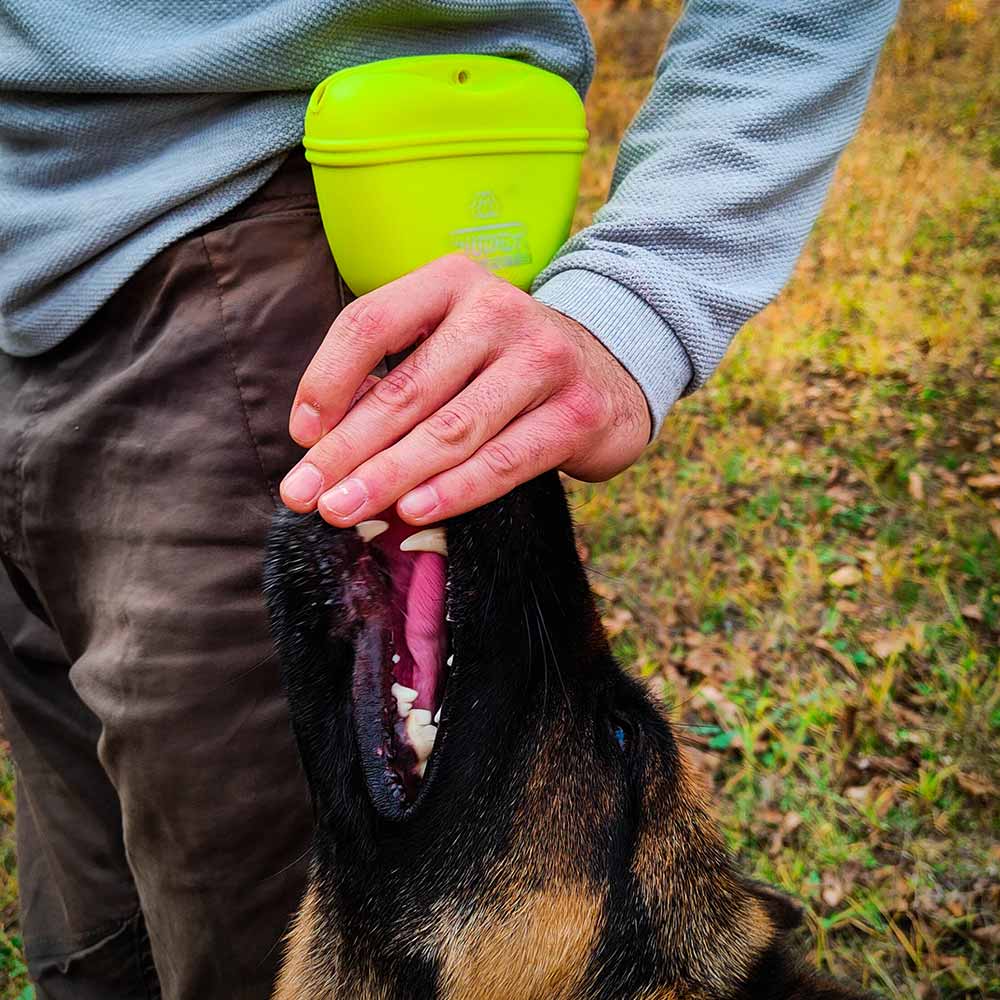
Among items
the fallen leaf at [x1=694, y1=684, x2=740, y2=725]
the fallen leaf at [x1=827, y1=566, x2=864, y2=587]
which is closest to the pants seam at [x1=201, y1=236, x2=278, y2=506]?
the fallen leaf at [x1=694, y1=684, x2=740, y2=725]

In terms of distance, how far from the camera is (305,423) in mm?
1220

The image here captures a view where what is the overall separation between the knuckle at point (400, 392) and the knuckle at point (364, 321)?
0.20 feet

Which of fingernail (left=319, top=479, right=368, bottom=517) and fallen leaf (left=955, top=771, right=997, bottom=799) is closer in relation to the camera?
fingernail (left=319, top=479, right=368, bottom=517)

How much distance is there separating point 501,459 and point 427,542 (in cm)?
27

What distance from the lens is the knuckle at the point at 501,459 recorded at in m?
1.26

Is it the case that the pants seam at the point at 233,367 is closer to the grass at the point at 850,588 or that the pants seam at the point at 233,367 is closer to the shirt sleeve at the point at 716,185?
the shirt sleeve at the point at 716,185

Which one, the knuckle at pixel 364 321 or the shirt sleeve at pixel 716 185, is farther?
the shirt sleeve at pixel 716 185

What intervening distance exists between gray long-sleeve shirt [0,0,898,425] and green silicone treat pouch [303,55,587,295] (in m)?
0.11

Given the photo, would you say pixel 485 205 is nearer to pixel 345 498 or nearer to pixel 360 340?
pixel 360 340

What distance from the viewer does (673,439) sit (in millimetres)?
5445

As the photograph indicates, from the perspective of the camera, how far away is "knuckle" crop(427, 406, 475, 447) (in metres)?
1.21

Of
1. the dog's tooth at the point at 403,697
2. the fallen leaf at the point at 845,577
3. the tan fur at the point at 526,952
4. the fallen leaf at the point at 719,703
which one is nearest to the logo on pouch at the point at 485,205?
the dog's tooth at the point at 403,697

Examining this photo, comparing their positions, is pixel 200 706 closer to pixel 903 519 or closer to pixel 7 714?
pixel 7 714

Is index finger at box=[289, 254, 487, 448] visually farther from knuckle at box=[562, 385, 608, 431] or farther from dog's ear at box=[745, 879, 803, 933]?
dog's ear at box=[745, 879, 803, 933]
